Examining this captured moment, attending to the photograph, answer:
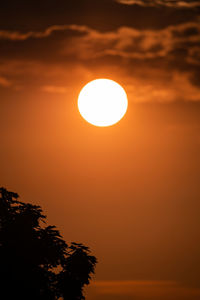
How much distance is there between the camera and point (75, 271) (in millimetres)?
32938

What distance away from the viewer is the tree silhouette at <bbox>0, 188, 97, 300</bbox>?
31.6 metres

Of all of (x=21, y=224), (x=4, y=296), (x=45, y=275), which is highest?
(x=21, y=224)

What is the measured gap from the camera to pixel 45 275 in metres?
32.5

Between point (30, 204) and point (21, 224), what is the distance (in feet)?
4.95

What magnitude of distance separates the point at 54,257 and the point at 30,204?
3.53 m

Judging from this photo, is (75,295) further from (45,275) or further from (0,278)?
(0,278)

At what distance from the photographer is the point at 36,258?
32.4 metres

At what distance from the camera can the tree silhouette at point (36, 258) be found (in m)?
31.6

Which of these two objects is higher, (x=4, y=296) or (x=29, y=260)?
(x=29, y=260)

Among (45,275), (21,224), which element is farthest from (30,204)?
(45,275)

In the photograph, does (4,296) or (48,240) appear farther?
(48,240)

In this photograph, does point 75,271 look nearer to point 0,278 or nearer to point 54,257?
point 54,257

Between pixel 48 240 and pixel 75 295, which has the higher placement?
pixel 48 240

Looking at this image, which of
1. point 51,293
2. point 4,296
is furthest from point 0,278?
point 51,293
